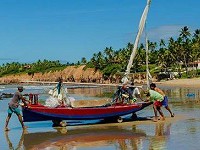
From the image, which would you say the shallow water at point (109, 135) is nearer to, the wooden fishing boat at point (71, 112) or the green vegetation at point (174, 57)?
the wooden fishing boat at point (71, 112)

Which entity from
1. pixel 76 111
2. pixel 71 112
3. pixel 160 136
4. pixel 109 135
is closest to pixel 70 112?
pixel 71 112

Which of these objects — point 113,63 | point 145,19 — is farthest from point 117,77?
point 145,19

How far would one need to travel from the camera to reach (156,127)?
55.0 feet

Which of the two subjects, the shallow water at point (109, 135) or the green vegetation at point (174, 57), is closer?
the shallow water at point (109, 135)

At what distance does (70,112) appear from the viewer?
58.7 feet

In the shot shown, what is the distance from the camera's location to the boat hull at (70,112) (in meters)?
17.7

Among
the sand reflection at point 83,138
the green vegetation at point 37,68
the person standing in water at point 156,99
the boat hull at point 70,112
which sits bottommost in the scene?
the sand reflection at point 83,138

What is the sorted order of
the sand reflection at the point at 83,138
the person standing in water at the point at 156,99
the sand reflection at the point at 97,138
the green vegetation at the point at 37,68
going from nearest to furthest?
the sand reflection at the point at 97,138 < the sand reflection at the point at 83,138 < the person standing in water at the point at 156,99 < the green vegetation at the point at 37,68

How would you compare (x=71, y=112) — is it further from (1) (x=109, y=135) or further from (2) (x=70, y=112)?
(1) (x=109, y=135)

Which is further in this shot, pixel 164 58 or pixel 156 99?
pixel 164 58

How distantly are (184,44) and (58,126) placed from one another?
8173 centimetres

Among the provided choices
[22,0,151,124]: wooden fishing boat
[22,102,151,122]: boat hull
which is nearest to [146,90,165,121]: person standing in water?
[22,0,151,124]: wooden fishing boat

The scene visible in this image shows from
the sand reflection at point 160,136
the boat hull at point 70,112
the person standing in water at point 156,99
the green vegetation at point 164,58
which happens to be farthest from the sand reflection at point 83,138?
the green vegetation at point 164,58

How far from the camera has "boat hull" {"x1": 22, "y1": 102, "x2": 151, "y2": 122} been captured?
58.1 ft
